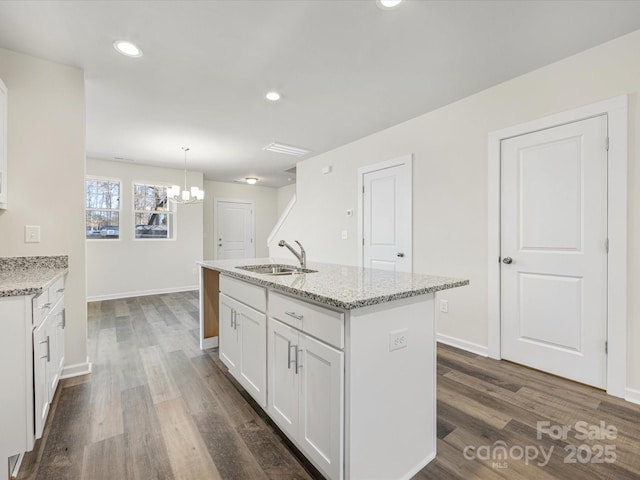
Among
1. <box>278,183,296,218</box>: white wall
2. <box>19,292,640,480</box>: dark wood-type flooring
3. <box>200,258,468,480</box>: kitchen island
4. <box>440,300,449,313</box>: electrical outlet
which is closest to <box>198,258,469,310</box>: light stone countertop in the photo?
<box>200,258,468,480</box>: kitchen island

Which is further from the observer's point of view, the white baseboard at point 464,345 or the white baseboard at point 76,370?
the white baseboard at point 464,345

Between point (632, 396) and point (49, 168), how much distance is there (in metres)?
4.49

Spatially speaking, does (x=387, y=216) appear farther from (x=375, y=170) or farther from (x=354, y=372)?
(x=354, y=372)

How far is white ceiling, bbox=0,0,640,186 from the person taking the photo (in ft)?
5.91

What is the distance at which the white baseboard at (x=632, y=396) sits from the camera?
1.96 m

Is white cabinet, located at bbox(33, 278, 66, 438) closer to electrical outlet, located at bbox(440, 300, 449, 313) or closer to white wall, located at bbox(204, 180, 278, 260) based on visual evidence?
electrical outlet, located at bbox(440, 300, 449, 313)

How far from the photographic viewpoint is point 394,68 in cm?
242

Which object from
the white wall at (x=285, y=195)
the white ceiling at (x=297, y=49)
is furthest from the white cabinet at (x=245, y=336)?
the white wall at (x=285, y=195)

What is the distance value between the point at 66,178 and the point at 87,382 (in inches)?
63.9

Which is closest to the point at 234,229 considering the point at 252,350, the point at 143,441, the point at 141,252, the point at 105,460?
the point at 141,252

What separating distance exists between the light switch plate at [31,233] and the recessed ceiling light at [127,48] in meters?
1.48

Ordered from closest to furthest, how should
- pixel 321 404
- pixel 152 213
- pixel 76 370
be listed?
pixel 321 404 → pixel 76 370 → pixel 152 213

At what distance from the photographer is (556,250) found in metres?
2.34

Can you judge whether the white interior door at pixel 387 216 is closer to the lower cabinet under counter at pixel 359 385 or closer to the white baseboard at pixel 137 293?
the lower cabinet under counter at pixel 359 385
